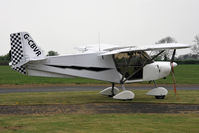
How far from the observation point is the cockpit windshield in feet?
50.9

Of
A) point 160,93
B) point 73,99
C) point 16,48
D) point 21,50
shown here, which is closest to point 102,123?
point 73,99

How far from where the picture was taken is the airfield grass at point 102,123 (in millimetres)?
8281

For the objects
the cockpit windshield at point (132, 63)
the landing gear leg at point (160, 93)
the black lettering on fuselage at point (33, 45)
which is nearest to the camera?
the black lettering on fuselage at point (33, 45)

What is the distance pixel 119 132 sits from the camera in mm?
8023

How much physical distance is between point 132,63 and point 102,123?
267 inches

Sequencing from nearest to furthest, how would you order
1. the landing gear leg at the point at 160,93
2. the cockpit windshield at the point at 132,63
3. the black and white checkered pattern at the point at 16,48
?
the black and white checkered pattern at the point at 16,48 → the cockpit windshield at the point at 132,63 → the landing gear leg at the point at 160,93

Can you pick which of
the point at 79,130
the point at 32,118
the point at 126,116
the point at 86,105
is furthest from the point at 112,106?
the point at 79,130

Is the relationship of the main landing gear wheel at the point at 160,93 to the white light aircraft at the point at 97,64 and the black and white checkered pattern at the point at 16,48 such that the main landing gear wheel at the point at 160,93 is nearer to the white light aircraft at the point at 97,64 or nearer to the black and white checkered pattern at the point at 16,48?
the white light aircraft at the point at 97,64

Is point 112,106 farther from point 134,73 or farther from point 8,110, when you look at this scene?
point 8,110

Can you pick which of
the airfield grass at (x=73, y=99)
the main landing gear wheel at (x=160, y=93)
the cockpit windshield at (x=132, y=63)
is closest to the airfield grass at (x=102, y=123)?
the airfield grass at (x=73, y=99)

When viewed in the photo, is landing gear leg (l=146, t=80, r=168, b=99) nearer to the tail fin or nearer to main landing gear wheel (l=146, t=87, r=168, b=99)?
main landing gear wheel (l=146, t=87, r=168, b=99)

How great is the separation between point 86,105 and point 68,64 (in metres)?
2.69

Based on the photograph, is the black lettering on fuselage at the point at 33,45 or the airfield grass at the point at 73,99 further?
the black lettering on fuselage at the point at 33,45

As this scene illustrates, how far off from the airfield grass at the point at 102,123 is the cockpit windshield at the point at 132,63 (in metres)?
4.99
